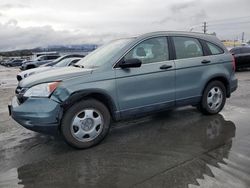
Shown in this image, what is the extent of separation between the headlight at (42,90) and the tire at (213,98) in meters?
3.11

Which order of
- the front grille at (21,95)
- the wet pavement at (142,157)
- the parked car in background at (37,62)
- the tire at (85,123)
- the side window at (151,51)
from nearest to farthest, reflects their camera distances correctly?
the wet pavement at (142,157) → the tire at (85,123) → the front grille at (21,95) → the side window at (151,51) → the parked car in background at (37,62)

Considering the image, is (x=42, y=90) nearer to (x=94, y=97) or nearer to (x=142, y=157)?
(x=94, y=97)

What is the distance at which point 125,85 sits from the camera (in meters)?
4.77

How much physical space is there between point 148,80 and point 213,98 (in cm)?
182

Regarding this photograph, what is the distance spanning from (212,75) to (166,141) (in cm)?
196

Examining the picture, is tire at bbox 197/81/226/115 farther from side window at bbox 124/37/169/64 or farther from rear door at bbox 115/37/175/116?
side window at bbox 124/37/169/64

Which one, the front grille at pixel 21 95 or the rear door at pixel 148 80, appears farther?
the rear door at pixel 148 80

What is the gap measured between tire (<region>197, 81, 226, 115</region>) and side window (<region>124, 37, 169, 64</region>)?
1280mm

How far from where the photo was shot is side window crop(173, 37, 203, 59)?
552 centimetres

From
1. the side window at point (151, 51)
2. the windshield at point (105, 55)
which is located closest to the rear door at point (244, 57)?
the side window at point (151, 51)

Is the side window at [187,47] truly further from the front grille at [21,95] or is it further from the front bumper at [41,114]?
the front grille at [21,95]

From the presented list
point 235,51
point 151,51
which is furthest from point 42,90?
point 235,51

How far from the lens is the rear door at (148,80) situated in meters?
4.80

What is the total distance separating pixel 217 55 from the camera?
6.05 metres
